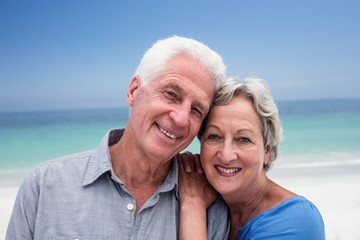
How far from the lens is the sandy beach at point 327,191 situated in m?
6.94

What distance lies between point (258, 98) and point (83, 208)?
4.16 ft

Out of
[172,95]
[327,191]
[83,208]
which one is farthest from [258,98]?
[327,191]

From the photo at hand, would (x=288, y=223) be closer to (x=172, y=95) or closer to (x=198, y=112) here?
(x=198, y=112)

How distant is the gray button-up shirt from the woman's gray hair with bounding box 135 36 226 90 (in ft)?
1.92

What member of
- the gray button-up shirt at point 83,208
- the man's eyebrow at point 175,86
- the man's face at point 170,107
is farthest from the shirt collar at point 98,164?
the man's eyebrow at point 175,86

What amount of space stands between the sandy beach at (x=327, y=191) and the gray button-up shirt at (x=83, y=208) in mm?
4567

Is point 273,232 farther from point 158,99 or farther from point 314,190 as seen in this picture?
point 314,190

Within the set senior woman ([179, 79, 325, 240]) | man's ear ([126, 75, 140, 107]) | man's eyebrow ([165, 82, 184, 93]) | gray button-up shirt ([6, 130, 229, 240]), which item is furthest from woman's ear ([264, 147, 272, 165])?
man's ear ([126, 75, 140, 107])

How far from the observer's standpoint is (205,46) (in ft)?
8.39

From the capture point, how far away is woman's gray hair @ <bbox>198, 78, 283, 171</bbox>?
2674mm

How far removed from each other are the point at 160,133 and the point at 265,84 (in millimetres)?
857

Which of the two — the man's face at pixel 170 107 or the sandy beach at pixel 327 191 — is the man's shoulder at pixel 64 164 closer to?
the man's face at pixel 170 107

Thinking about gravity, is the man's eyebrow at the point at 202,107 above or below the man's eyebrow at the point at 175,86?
below

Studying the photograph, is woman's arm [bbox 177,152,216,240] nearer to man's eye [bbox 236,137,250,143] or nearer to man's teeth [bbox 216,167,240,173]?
man's teeth [bbox 216,167,240,173]
